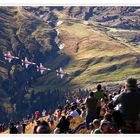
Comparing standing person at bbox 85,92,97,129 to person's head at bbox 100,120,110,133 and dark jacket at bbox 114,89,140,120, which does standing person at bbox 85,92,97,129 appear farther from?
dark jacket at bbox 114,89,140,120

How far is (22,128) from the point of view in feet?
119

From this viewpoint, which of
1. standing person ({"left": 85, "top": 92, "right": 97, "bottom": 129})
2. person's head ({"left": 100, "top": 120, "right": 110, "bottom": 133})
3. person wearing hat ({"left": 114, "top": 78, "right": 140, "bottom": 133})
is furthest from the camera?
A: standing person ({"left": 85, "top": 92, "right": 97, "bottom": 129})

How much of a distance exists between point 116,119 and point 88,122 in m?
7.48

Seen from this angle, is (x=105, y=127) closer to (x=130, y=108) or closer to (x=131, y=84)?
(x=130, y=108)

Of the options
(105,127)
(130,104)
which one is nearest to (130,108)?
(130,104)

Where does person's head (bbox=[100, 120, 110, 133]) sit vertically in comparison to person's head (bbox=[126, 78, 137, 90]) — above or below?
below

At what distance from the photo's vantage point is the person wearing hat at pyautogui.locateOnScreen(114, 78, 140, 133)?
12039mm

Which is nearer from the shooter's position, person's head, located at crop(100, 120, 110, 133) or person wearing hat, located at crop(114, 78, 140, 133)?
person wearing hat, located at crop(114, 78, 140, 133)

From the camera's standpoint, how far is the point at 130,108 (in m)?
12.1

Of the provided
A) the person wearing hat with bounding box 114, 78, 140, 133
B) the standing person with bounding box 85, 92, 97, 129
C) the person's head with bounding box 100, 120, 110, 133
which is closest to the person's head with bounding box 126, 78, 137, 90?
the person wearing hat with bounding box 114, 78, 140, 133
